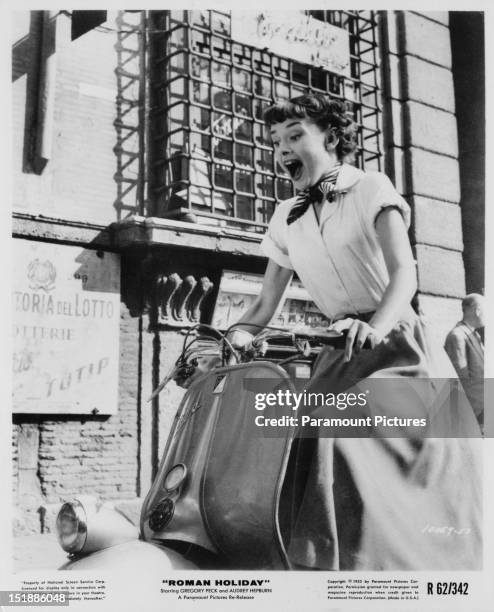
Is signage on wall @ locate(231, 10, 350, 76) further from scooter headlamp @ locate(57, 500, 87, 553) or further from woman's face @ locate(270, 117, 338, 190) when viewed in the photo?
scooter headlamp @ locate(57, 500, 87, 553)

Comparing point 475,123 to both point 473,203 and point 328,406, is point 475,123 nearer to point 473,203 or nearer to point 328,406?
point 473,203

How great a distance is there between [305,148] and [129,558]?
163cm

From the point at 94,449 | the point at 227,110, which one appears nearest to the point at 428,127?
the point at 227,110

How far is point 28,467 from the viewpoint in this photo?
326cm

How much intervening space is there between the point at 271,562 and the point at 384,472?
0.48 metres

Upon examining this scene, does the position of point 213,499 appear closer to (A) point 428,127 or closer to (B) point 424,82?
(A) point 428,127

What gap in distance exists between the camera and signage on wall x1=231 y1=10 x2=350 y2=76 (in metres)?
3.51

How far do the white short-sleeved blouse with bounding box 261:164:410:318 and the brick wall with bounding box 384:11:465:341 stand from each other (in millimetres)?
776

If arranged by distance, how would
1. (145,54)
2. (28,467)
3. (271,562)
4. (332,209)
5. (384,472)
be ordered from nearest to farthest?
(271,562) → (384,472) → (332,209) → (28,467) → (145,54)

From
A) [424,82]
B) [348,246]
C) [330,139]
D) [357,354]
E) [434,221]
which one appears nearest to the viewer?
[357,354]

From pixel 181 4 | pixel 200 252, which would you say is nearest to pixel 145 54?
pixel 181 4

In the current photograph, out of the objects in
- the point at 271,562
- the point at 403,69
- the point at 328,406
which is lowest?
the point at 271,562

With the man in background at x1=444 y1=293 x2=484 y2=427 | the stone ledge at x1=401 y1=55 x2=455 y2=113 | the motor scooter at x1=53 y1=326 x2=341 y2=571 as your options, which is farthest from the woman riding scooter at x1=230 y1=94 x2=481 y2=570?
the stone ledge at x1=401 y1=55 x2=455 y2=113

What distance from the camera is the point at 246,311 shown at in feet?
9.75
